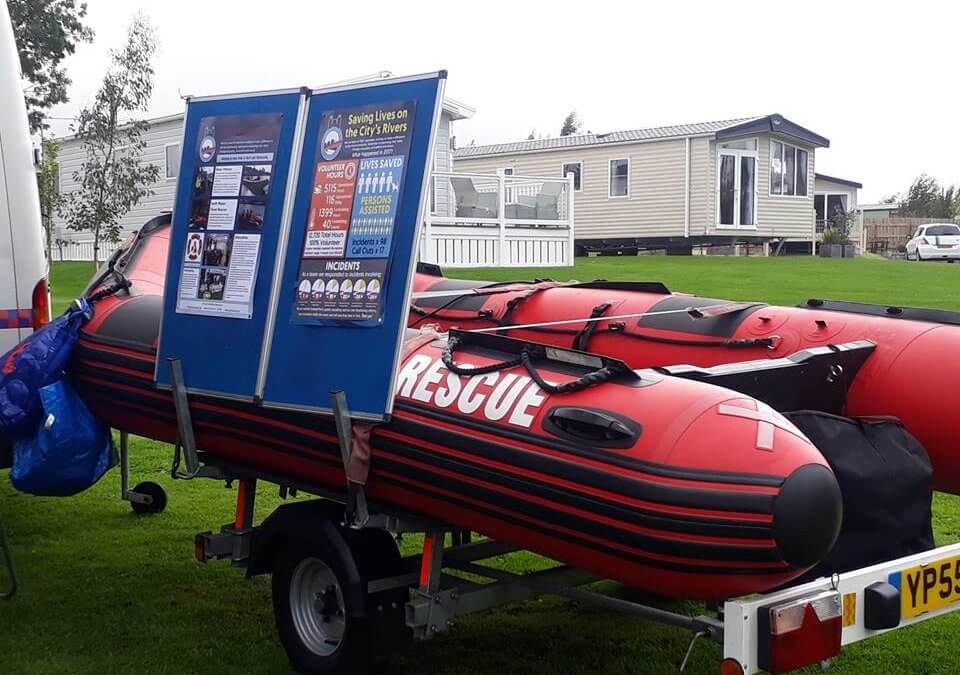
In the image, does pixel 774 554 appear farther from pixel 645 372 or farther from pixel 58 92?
pixel 58 92

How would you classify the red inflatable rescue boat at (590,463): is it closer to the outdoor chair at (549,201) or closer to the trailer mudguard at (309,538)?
the trailer mudguard at (309,538)

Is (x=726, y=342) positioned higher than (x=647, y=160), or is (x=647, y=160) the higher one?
(x=647, y=160)

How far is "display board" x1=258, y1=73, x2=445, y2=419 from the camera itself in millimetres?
4164

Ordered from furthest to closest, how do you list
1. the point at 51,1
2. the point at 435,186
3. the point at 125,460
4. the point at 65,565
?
the point at 51,1
the point at 435,186
the point at 125,460
the point at 65,565

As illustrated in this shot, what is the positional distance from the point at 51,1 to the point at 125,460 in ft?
104

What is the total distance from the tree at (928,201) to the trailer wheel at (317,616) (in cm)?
5956

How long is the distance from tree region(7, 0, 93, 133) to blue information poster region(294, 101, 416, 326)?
30692mm

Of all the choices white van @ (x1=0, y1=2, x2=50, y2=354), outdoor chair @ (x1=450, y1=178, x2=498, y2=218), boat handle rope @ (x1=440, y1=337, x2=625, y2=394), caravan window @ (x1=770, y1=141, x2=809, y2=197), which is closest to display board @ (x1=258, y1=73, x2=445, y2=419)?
boat handle rope @ (x1=440, y1=337, x2=625, y2=394)

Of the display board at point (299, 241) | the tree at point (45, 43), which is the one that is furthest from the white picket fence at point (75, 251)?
the display board at point (299, 241)

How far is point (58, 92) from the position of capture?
35.2 metres

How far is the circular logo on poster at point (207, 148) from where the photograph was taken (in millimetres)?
4957

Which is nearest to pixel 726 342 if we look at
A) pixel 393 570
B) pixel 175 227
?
pixel 393 570

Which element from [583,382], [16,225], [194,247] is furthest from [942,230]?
[583,382]

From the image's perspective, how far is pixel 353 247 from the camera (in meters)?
4.33
